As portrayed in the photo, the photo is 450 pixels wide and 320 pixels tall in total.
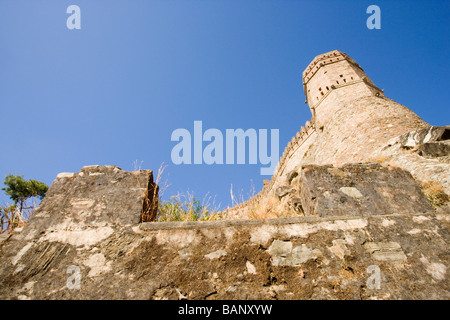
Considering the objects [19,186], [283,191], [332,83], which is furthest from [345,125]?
[19,186]

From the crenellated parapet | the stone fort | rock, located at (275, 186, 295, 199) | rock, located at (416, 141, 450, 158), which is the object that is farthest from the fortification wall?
the crenellated parapet

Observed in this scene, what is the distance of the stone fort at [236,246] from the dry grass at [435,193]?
0.19ft

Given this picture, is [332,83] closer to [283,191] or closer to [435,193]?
[283,191]

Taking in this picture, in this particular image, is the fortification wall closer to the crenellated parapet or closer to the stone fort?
the stone fort

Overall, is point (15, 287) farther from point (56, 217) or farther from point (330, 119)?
point (330, 119)

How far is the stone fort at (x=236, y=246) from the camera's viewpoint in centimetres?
171

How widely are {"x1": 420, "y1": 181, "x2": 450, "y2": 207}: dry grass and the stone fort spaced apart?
58mm

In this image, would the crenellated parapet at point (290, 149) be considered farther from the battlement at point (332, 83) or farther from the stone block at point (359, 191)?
the stone block at point (359, 191)

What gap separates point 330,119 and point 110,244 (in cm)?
1067

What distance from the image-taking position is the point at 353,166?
8.80ft

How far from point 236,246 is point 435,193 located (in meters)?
3.27

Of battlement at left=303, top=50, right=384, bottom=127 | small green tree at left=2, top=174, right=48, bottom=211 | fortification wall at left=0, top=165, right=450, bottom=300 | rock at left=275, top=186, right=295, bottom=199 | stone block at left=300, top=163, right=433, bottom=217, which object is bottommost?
fortification wall at left=0, top=165, right=450, bottom=300

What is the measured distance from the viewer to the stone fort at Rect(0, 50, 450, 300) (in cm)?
171
